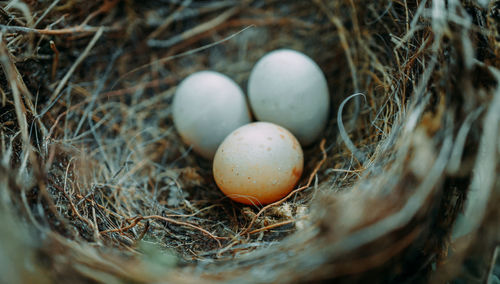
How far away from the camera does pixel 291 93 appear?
1344mm

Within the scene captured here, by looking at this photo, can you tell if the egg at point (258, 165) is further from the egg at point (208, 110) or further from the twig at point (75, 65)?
the twig at point (75, 65)

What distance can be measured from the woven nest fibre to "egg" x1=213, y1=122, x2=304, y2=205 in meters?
0.06

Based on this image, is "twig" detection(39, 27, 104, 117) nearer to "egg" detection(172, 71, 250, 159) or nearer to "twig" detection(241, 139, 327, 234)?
"egg" detection(172, 71, 250, 159)

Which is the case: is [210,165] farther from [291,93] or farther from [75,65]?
[75,65]

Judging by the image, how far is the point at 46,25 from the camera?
4.50 ft

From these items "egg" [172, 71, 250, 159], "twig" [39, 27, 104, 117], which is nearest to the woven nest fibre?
"twig" [39, 27, 104, 117]

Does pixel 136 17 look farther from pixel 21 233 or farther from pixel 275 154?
pixel 21 233

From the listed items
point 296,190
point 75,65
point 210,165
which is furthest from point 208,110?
point 75,65

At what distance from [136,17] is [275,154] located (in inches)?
39.7

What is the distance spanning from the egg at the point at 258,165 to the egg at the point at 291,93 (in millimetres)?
142

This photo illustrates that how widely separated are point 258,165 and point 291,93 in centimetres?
34

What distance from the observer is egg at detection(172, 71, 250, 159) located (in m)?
1.39

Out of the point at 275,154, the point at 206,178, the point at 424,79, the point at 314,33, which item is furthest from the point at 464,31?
the point at 206,178

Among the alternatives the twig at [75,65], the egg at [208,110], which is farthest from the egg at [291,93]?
the twig at [75,65]
